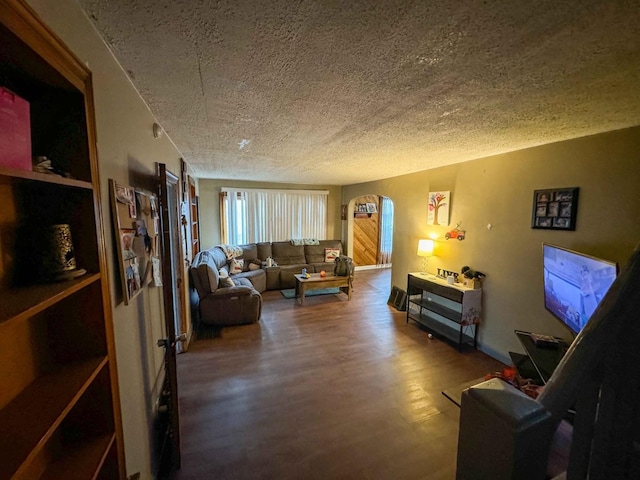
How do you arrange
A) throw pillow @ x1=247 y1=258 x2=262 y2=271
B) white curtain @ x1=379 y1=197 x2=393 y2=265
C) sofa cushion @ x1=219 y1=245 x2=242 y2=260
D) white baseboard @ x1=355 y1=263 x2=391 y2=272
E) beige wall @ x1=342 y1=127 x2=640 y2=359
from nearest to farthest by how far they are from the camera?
beige wall @ x1=342 y1=127 x2=640 y2=359 < sofa cushion @ x1=219 y1=245 x2=242 y2=260 < throw pillow @ x1=247 y1=258 x2=262 y2=271 < white baseboard @ x1=355 y1=263 x2=391 y2=272 < white curtain @ x1=379 y1=197 x2=393 y2=265

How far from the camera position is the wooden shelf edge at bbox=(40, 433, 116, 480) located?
78 cm

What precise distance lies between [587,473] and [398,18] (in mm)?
1381

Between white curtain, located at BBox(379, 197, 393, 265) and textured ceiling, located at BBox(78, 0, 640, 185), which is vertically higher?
textured ceiling, located at BBox(78, 0, 640, 185)

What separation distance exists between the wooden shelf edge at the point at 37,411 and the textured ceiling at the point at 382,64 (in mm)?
1140

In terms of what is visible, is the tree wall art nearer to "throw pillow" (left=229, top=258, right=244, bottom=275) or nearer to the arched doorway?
"throw pillow" (left=229, top=258, right=244, bottom=275)

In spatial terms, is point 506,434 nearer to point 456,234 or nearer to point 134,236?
point 134,236

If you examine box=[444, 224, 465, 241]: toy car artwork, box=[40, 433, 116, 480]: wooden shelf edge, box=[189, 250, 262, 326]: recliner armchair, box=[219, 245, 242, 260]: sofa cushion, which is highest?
box=[444, 224, 465, 241]: toy car artwork

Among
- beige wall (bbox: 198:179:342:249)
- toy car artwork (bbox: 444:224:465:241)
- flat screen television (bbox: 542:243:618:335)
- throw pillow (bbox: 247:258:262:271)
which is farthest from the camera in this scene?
beige wall (bbox: 198:179:342:249)

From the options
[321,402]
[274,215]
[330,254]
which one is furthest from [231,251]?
[321,402]

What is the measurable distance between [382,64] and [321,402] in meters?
2.44

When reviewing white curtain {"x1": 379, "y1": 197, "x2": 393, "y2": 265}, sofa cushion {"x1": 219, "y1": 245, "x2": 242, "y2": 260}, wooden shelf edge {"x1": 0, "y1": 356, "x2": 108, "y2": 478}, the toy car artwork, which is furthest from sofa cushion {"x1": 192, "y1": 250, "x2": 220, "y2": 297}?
white curtain {"x1": 379, "y1": 197, "x2": 393, "y2": 265}

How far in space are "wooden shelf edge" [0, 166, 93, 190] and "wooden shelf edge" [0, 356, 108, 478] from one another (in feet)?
1.81

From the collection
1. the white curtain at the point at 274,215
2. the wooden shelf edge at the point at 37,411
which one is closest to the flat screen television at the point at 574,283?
the wooden shelf edge at the point at 37,411

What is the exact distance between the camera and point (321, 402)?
2.26 meters
